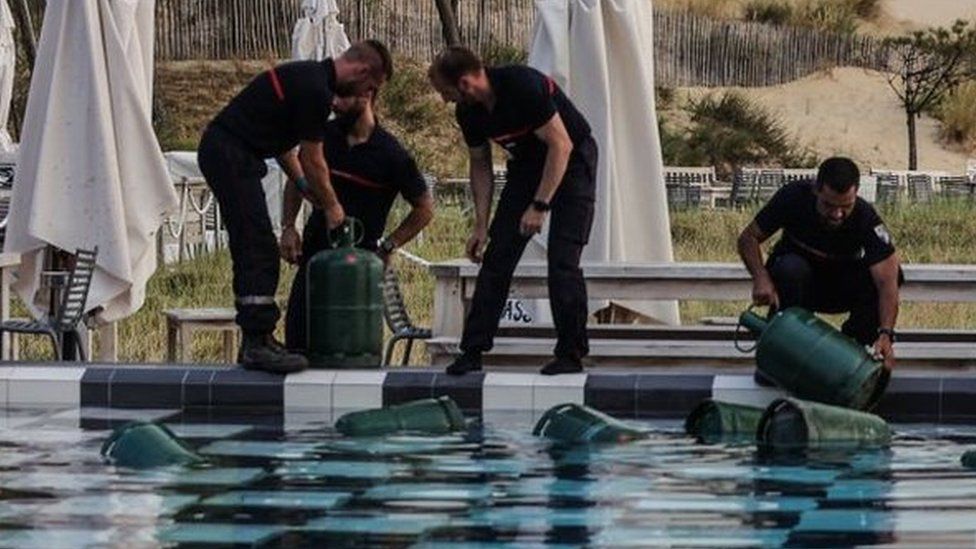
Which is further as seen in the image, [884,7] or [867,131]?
[884,7]

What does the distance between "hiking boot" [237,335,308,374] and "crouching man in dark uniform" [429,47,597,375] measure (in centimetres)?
71

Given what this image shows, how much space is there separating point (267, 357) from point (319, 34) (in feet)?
23.2

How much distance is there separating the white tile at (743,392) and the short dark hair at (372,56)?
2008mm

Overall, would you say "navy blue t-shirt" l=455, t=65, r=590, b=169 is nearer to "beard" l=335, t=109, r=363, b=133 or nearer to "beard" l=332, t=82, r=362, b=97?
"beard" l=332, t=82, r=362, b=97

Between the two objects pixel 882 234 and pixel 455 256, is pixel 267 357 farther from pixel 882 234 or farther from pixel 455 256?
pixel 455 256

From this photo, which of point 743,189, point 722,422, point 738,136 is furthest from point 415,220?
point 738,136

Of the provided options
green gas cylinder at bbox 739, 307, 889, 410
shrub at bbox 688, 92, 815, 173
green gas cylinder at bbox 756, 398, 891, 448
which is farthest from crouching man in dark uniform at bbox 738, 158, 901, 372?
shrub at bbox 688, 92, 815, 173

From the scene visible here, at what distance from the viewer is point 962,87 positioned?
44.9 m

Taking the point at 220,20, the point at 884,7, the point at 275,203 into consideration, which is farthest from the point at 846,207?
the point at 884,7

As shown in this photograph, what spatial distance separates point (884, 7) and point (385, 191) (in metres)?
43.2

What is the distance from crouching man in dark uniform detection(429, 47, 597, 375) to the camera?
1059 centimetres

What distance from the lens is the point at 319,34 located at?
17.7 meters

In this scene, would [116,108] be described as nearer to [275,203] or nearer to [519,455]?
[519,455]

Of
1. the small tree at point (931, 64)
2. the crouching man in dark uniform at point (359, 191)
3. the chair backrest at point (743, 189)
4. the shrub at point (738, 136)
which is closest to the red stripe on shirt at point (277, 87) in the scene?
the crouching man in dark uniform at point (359, 191)
